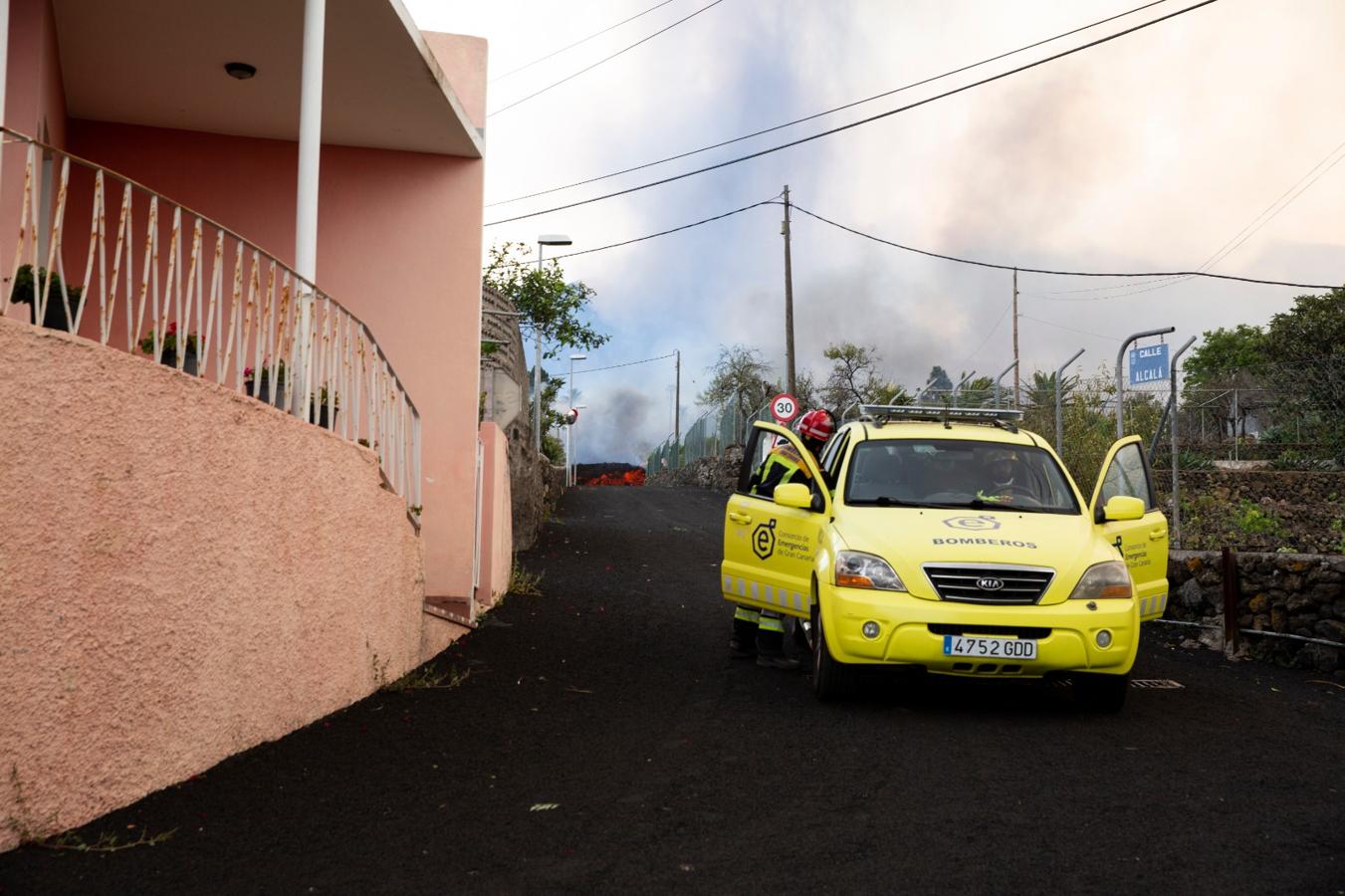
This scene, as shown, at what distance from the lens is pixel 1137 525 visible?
8945 millimetres

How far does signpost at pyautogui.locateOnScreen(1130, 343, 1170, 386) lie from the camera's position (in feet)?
45.3

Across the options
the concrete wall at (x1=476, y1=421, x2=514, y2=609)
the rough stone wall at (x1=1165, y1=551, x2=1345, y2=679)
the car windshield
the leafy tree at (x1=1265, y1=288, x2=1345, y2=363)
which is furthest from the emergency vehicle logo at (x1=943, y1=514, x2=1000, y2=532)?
the leafy tree at (x1=1265, y1=288, x2=1345, y2=363)

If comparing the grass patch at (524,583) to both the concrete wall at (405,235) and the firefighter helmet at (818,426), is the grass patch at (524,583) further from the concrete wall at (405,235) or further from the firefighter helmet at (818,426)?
the firefighter helmet at (818,426)

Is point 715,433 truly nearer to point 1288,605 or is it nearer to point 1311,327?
point 1311,327

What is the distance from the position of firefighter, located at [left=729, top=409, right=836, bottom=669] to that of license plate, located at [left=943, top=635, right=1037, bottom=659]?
224 centimetres

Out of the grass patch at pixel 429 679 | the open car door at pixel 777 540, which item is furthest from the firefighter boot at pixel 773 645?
the grass patch at pixel 429 679

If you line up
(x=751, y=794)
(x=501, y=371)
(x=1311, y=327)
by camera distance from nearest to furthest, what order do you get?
(x=751, y=794)
(x=501, y=371)
(x=1311, y=327)

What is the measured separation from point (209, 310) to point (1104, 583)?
5.44 meters

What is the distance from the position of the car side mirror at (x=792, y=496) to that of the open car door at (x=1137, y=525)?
1925 mm

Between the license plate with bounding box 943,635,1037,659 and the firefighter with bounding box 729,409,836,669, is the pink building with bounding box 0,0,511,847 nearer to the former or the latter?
the firefighter with bounding box 729,409,836,669

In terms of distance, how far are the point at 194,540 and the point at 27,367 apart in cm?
134

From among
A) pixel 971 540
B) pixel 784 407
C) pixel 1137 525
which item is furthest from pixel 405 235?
pixel 784 407

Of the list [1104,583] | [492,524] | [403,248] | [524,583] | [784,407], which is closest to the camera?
[1104,583]

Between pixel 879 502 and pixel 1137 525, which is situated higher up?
pixel 879 502
